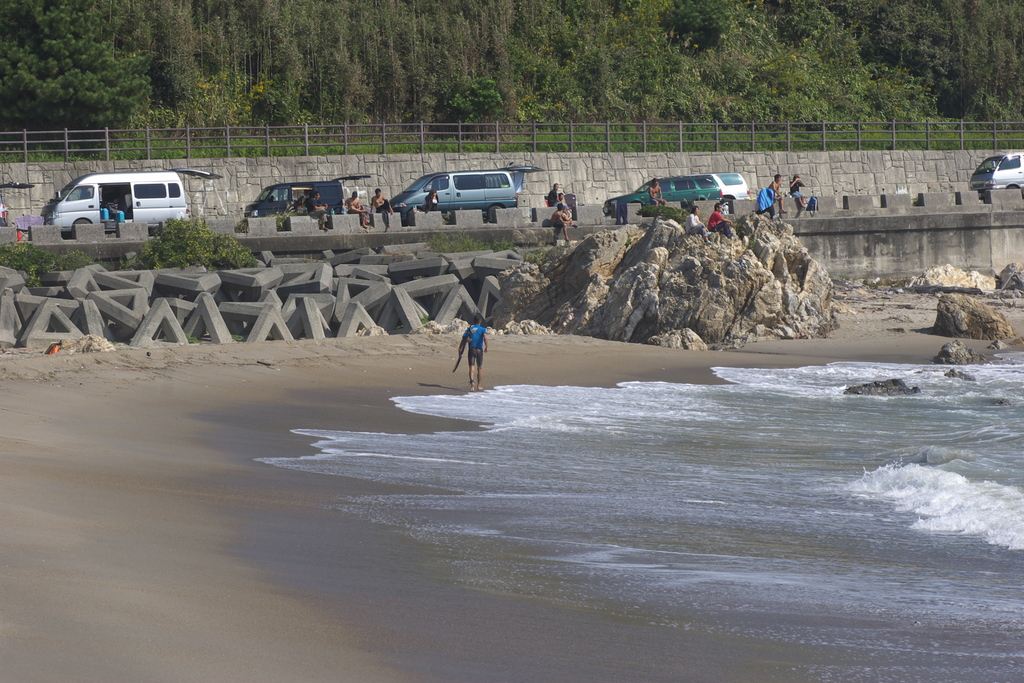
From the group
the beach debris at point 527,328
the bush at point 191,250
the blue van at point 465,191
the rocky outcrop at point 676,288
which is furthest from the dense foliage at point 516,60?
the beach debris at point 527,328

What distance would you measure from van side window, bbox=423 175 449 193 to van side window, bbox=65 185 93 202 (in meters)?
8.89

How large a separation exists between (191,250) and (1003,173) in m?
25.7

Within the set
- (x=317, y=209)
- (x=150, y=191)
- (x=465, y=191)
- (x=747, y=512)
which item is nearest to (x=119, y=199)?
(x=150, y=191)

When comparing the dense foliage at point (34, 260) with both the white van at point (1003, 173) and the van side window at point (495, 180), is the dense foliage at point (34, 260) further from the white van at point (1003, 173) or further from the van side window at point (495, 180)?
the white van at point (1003, 173)

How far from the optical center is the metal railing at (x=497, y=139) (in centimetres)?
3400

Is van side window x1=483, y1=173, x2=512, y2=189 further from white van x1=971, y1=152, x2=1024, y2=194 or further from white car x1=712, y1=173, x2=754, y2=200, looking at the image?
white van x1=971, y1=152, x2=1024, y2=194

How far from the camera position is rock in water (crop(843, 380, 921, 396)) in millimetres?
15758

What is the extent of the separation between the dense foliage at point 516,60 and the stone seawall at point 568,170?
2436 mm

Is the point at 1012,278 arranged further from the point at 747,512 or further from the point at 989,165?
the point at 747,512

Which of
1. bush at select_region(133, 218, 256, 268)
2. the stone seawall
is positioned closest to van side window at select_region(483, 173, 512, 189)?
the stone seawall

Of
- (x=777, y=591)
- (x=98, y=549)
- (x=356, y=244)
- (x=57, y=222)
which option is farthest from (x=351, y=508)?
(x=57, y=222)

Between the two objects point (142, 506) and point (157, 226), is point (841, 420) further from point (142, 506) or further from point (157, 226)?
point (157, 226)

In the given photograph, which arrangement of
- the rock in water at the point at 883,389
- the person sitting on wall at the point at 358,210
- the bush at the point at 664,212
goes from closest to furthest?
the rock in water at the point at 883,389
the bush at the point at 664,212
the person sitting on wall at the point at 358,210

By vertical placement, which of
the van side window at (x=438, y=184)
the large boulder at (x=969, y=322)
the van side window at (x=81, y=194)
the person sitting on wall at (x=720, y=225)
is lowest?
the large boulder at (x=969, y=322)
